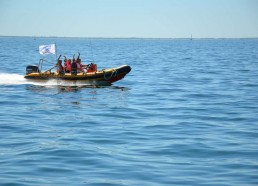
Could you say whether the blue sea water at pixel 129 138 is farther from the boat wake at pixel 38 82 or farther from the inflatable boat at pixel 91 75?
the boat wake at pixel 38 82

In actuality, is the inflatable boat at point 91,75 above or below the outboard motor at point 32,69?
below

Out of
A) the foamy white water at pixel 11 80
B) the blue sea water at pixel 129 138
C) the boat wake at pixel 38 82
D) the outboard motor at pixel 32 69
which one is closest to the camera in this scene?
the blue sea water at pixel 129 138

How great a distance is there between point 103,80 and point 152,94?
4.70 meters

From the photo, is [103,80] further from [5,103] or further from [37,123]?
[37,123]

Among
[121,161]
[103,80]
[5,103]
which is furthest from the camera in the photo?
[103,80]

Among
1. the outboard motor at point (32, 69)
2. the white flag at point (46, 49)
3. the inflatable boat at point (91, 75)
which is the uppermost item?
the white flag at point (46, 49)

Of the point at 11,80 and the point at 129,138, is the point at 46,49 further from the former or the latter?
the point at 129,138

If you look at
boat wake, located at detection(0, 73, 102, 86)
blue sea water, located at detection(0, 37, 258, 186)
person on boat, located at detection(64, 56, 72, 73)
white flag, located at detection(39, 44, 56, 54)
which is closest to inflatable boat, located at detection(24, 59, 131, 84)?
boat wake, located at detection(0, 73, 102, 86)

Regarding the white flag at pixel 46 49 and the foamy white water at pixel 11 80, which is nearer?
the white flag at pixel 46 49

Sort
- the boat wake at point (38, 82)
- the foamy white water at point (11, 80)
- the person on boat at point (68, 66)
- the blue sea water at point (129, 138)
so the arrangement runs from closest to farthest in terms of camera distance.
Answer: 1. the blue sea water at point (129, 138)
2. the boat wake at point (38, 82)
3. the person on boat at point (68, 66)
4. the foamy white water at point (11, 80)

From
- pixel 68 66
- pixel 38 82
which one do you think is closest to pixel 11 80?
pixel 38 82

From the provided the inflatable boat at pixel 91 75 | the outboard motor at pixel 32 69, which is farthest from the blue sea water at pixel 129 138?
the outboard motor at pixel 32 69

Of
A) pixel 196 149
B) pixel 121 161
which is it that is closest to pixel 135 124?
pixel 196 149

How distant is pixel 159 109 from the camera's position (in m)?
22.0
